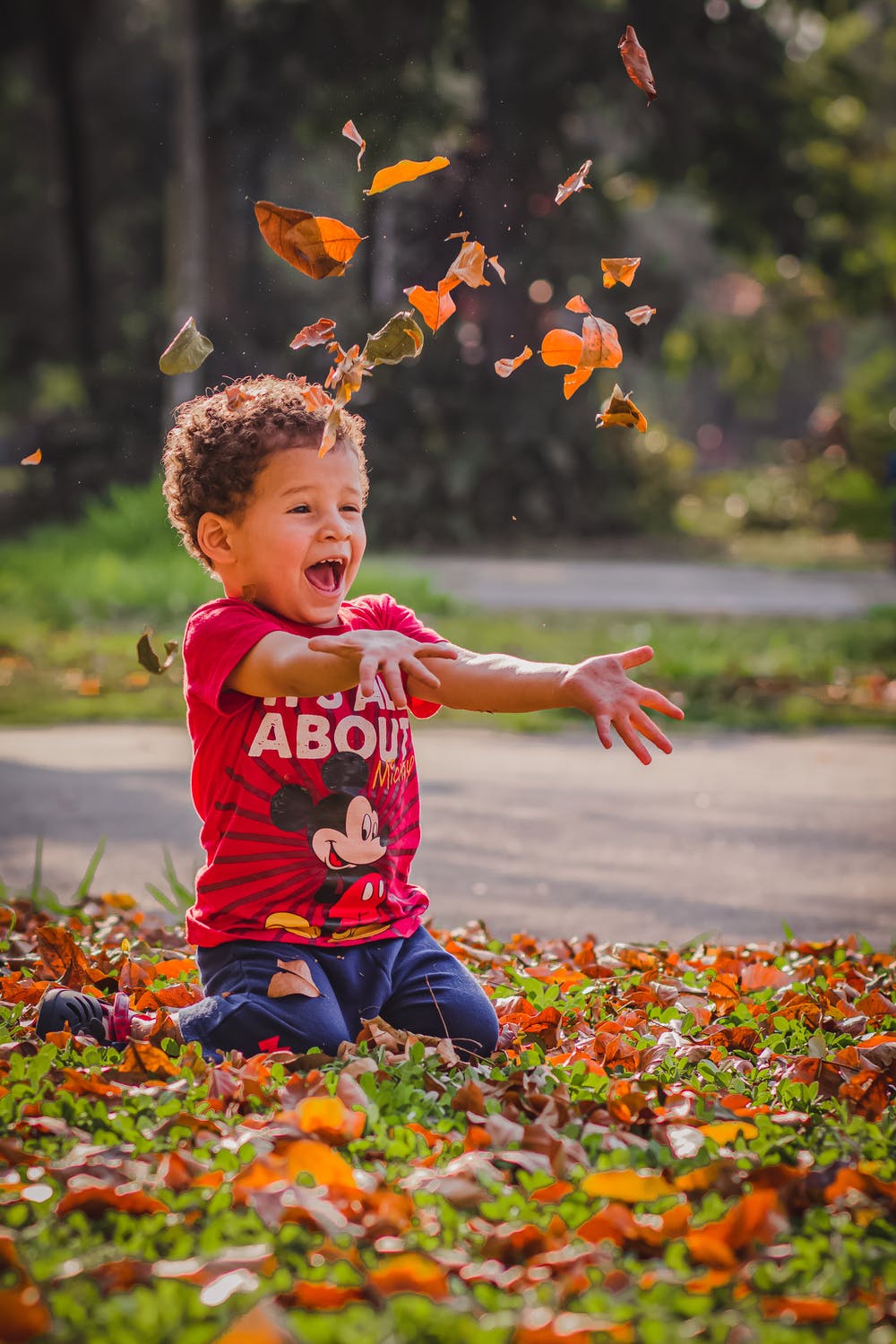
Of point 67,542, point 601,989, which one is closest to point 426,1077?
point 601,989

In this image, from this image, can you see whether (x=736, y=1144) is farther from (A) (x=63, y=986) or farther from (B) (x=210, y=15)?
(B) (x=210, y=15)

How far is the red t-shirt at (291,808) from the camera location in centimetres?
263

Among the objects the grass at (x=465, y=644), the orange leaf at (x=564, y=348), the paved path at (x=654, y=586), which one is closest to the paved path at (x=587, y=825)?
the grass at (x=465, y=644)

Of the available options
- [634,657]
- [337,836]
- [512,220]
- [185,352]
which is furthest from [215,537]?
[512,220]

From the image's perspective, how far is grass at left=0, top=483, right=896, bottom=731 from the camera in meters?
7.18

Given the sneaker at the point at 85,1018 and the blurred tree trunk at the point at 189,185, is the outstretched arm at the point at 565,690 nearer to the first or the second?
the sneaker at the point at 85,1018

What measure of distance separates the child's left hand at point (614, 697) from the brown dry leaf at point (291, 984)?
679mm

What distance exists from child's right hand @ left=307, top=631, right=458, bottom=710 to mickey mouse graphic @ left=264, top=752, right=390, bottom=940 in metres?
0.31

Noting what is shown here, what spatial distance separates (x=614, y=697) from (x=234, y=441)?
0.87 m

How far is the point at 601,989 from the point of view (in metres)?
3.05

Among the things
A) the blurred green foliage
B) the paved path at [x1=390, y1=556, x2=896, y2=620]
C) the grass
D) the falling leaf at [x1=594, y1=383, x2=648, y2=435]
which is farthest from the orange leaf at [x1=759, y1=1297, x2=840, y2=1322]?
the blurred green foliage

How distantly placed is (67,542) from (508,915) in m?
11.3

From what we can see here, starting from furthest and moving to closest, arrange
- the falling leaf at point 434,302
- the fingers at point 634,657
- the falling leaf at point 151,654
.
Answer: the falling leaf at point 151,654, the falling leaf at point 434,302, the fingers at point 634,657

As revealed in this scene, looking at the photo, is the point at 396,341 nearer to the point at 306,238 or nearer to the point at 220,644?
the point at 306,238
